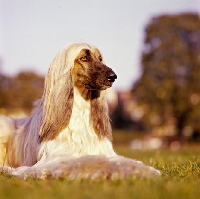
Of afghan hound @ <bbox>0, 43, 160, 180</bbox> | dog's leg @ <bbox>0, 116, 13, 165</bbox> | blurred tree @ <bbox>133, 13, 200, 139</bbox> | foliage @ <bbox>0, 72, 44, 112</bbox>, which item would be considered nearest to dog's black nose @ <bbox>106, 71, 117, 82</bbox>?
afghan hound @ <bbox>0, 43, 160, 180</bbox>

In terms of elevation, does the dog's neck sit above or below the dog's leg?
above

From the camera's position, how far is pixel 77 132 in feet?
18.8

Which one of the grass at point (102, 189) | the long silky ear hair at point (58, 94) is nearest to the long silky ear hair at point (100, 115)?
the long silky ear hair at point (58, 94)

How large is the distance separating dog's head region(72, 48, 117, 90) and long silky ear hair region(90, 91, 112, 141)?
0.20 metres

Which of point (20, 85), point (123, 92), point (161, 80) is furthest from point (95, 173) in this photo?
point (123, 92)

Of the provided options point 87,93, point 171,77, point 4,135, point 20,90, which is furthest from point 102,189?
point 20,90

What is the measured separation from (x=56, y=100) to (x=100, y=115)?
1.75ft

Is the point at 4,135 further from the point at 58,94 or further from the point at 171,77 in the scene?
the point at 171,77

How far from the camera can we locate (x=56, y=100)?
5.74 m

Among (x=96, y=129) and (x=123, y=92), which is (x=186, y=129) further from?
(x=123, y=92)

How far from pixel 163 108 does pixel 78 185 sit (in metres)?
33.5

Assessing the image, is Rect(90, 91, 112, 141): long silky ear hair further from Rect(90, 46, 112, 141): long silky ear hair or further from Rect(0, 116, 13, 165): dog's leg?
Rect(0, 116, 13, 165): dog's leg

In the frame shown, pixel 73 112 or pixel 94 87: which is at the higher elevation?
pixel 94 87

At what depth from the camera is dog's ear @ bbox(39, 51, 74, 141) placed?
5.65 metres
